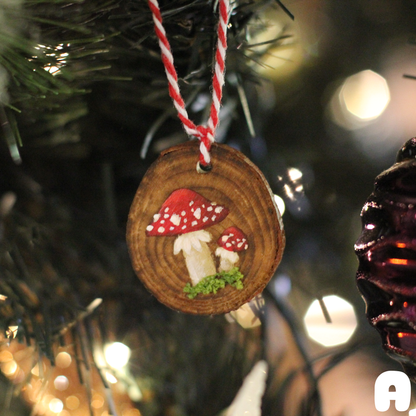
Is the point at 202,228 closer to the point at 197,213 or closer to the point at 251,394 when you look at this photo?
the point at 197,213

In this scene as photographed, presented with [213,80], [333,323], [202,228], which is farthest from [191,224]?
[333,323]

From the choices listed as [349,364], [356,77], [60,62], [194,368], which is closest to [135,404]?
[194,368]

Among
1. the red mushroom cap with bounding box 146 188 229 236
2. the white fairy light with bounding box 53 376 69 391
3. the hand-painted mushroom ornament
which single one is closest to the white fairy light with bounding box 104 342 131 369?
the white fairy light with bounding box 53 376 69 391

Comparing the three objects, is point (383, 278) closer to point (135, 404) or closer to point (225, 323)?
point (225, 323)

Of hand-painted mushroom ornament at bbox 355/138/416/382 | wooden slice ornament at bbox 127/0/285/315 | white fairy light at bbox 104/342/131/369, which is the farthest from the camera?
white fairy light at bbox 104/342/131/369

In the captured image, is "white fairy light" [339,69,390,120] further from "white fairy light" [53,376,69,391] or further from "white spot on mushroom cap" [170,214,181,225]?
"white fairy light" [53,376,69,391]

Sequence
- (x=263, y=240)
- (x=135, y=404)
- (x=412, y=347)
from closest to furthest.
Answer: (x=412, y=347)
(x=263, y=240)
(x=135, y=404)
